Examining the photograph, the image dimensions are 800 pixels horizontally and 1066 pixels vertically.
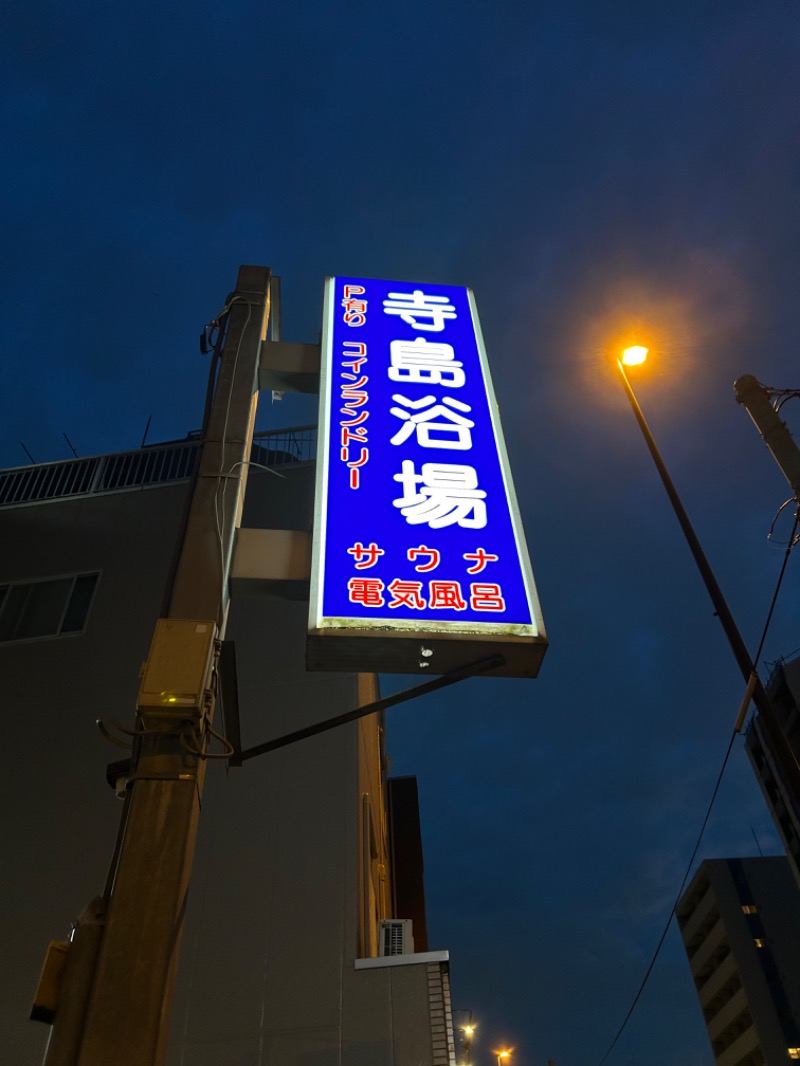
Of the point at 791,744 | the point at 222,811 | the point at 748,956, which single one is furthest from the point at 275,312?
the point at 748,956

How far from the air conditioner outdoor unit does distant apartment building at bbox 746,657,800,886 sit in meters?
42.4

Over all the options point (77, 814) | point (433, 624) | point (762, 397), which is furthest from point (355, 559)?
point (77, 814)

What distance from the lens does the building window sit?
528 inches

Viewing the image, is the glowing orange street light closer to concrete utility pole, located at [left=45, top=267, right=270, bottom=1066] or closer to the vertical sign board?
the vertical sign board

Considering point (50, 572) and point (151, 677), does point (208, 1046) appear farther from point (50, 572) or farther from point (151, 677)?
point (50, 572)

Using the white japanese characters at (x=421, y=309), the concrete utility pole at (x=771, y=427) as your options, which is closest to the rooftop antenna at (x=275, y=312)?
the white japanese characters at (x=421, y=309)

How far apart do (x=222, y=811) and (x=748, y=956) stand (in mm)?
70223

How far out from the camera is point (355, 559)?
17.3 ft

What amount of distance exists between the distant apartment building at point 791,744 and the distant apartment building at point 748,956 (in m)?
12.3

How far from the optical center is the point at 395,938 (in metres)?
10.1

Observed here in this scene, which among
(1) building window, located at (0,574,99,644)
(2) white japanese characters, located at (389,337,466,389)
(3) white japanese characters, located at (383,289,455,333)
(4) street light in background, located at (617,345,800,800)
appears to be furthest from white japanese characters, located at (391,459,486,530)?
(1) building window, located at (0,574,99,644)

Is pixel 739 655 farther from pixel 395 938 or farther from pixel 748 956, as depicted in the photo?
pixel 748 956

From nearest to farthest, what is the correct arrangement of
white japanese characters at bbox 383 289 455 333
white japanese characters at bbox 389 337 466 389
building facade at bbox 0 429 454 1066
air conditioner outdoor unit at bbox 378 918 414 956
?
white japanese characters at bbox 389 337 466 389 < white japanese characters at bbox 383 289 455 333 < building facade at bbox 0 429 454 1066 < air conditioner outdoor unit at bbox 378 918 414 956

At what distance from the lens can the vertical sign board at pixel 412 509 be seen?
15.8 feet
